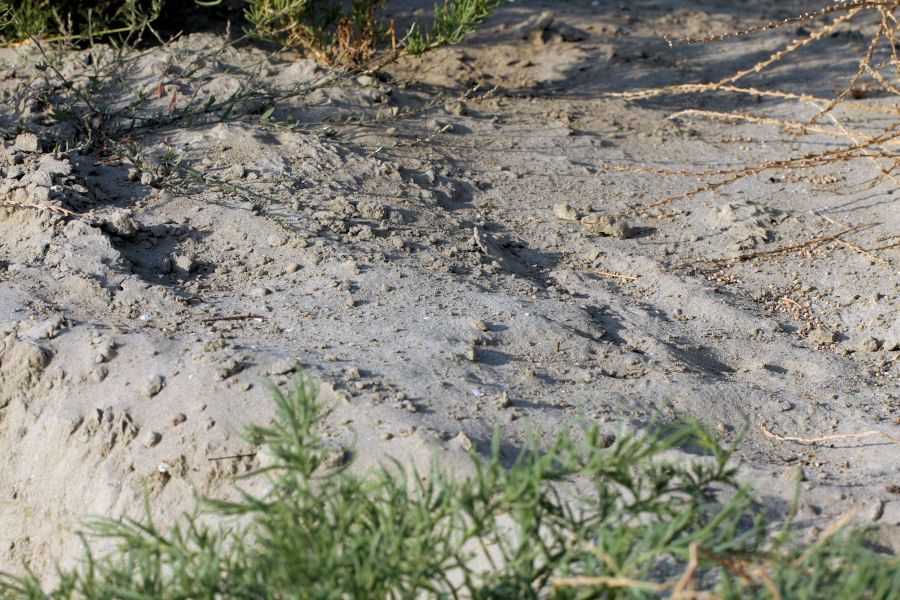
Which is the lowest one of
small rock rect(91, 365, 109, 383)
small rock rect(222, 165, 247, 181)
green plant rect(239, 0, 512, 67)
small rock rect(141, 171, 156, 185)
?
small rock rect(91, 365, 109, 383)

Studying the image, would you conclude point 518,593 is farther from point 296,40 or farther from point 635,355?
point 296,40

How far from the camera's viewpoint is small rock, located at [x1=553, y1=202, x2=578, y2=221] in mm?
4199

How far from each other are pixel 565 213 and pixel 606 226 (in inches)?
8.3

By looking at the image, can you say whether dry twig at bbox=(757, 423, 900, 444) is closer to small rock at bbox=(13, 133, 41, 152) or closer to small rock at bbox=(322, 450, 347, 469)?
small rock at bbox=(322, 450, 347, 469)

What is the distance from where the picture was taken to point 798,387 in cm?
322

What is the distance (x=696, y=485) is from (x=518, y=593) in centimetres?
51

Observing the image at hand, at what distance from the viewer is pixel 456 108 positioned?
498 centimetres

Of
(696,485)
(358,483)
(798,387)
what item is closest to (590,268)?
(798,387)

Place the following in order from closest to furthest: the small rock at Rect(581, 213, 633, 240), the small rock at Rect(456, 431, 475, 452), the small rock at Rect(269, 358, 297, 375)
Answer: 1. the small rock at Rect(456, 431, 475, 452)
2. the small rock at Rect(269, 358, 297, 375)
3. the small rock at Rect(581, 213, 633, 240)

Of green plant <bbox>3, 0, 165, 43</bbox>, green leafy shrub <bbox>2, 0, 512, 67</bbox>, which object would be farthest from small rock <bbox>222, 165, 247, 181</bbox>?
green plant <bbox>3, 0, 165, 43</bbox>

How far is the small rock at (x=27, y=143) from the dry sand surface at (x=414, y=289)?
0.01 meters

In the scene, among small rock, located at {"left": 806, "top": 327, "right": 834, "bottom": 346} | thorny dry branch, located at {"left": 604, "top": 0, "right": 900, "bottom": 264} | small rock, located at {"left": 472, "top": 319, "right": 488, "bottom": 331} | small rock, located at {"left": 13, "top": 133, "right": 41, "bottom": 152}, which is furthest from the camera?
small rock, located at {"left": 13, "top": 133, "right": 41, "bottom": 152}

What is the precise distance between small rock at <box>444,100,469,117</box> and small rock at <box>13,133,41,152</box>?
86.4 inches

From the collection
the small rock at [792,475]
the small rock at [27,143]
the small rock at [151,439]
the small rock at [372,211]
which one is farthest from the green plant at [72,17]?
the small rock at [792,475]
